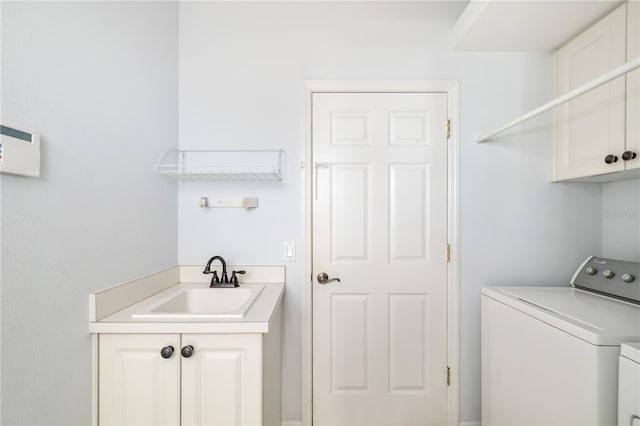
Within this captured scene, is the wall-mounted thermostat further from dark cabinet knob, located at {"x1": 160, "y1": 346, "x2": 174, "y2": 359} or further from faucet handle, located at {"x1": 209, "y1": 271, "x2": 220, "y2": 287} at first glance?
faucet handle, located at {"x1": 209, "y1": 271, "x2": 220, "y2": 287}

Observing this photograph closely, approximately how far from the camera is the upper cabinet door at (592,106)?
4.53ft

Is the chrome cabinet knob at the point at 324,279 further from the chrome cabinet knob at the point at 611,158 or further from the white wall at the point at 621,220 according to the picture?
the white wall at the point at 621,220

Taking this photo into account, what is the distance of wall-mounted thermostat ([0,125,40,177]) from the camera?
2.67 ft

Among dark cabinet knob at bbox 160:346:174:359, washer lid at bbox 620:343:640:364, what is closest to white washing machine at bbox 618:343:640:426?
washer lid at bbox 620:343:640:364

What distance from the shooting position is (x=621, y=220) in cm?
172

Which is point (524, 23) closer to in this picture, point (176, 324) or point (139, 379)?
point (176, 324)

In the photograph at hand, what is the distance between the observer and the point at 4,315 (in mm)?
837

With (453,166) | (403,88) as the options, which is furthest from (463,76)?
(453,166)

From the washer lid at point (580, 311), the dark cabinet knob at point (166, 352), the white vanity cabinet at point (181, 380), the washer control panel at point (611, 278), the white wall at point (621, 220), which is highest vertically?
the white wall at point (621, 220)

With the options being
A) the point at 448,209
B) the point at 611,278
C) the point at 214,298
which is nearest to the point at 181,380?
the point at 214,298

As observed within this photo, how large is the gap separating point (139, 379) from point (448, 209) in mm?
1807

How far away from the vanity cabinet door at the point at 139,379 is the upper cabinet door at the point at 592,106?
2.18 meters

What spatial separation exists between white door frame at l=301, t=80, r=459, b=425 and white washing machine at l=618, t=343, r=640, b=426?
0.85 metres

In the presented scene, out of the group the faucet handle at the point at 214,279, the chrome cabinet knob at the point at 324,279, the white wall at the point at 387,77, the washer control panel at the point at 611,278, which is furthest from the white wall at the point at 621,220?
the faucet handle at the point at 214,279
